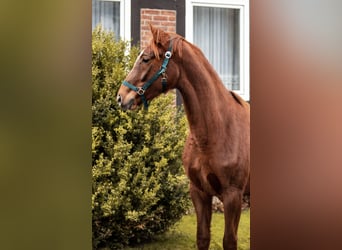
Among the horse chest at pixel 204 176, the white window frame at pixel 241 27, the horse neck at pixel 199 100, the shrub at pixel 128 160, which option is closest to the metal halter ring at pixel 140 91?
the horse neck at pixel 199 100

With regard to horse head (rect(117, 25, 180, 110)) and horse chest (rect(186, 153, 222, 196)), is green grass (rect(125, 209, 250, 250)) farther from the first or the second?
horse head (rect(117, 25, 180, 110))

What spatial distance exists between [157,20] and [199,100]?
1.10 meters

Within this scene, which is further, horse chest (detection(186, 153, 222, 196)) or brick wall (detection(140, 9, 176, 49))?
brick wall (detection(140, 9, 176, 49))

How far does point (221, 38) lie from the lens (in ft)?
14.7

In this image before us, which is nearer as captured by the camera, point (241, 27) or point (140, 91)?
point (140, 91)

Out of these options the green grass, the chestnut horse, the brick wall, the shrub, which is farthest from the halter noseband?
the green grass

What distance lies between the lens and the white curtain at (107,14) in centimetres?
417

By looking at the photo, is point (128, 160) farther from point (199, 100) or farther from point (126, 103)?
point (199, 100)

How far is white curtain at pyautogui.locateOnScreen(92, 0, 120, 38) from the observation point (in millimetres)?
4168

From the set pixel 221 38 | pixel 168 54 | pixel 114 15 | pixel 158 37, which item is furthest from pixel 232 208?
pixel 114 15

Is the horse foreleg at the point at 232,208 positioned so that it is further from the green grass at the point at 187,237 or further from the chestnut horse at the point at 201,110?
the green grass at the point at 187,237

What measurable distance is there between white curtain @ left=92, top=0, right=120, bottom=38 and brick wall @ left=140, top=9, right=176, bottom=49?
0.61 ft

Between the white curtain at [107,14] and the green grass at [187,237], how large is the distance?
4.80 feet
